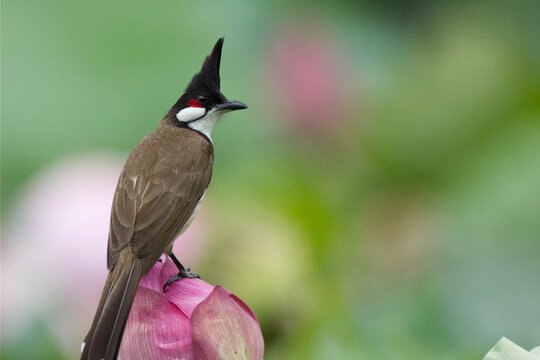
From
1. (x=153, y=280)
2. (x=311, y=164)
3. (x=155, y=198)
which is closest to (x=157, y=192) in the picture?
(x=155, y=198)

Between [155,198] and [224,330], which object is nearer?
[224,330]

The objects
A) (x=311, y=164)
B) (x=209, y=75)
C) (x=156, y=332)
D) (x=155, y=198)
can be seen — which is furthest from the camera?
(x=311, y=164)

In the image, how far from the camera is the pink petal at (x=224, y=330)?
495 mm

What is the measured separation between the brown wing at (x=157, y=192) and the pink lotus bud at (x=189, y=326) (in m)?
0.06

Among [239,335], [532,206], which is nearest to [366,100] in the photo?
[532,206]

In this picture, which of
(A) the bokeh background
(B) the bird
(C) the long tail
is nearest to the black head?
(B) the bird

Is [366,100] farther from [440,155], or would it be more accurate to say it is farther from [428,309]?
[428,309]

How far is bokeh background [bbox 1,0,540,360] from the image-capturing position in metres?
0.88

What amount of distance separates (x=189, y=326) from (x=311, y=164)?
1.96 feet

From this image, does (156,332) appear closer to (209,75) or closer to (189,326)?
(189,326)

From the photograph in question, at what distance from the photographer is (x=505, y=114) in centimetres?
111

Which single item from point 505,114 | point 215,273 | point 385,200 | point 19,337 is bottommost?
point 19,337

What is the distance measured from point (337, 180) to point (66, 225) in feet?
1.15

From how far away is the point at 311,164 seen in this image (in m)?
1.08
